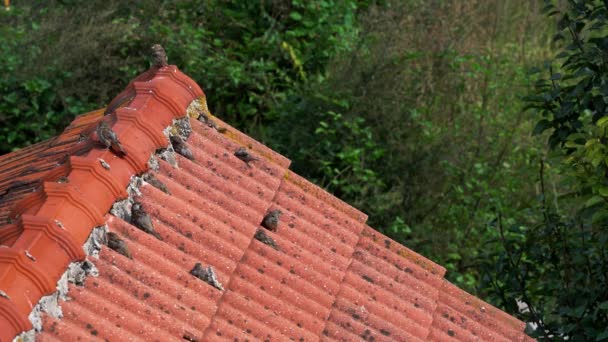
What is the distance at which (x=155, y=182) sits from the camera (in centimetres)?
440

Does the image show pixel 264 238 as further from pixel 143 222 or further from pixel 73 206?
pixel 73 206

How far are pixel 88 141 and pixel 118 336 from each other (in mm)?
1231

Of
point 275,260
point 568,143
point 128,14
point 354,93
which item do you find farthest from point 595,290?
point 128,14

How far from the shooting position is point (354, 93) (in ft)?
32.9

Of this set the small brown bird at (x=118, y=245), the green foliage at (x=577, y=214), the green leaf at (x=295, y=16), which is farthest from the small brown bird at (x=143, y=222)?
the green leaf at (x=295, y=16)

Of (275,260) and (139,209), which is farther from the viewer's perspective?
(275,260)

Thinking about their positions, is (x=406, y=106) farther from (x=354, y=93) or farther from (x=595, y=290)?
(x=595, y=290)

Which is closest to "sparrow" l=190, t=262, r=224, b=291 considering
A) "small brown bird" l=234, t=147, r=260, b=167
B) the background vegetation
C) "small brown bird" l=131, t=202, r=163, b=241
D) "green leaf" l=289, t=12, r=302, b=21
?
"small brown bird" l=131, t=202, r=163, b=241

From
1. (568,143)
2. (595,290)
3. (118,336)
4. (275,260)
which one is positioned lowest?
(118,336)

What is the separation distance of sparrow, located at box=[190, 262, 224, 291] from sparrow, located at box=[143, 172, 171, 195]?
51cm

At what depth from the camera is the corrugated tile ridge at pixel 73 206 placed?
3.28 m

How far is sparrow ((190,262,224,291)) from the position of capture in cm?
403

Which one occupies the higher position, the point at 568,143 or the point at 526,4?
the point at 526,4

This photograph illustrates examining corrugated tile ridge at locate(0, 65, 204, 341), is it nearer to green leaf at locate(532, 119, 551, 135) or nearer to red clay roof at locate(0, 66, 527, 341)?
red clay roof at locate(0, 66, 527, 341)
